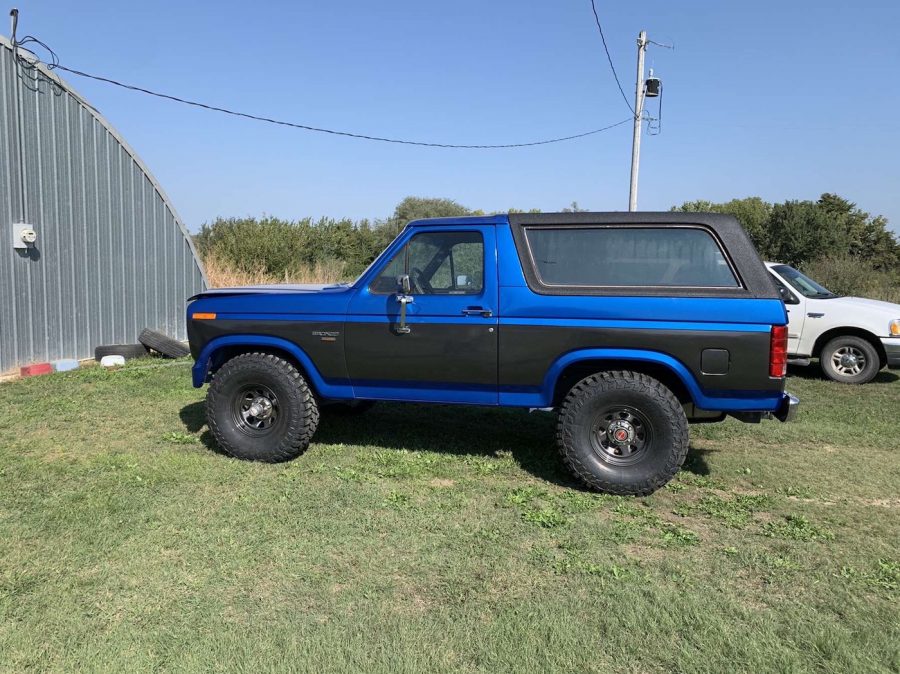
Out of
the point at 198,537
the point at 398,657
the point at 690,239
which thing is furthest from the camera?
the point at 690,239

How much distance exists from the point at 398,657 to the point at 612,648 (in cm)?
93

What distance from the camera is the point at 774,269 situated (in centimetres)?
984

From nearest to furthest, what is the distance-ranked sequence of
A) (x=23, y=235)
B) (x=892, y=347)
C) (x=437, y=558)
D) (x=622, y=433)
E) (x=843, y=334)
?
(x=437, y=558)
(x=622, y=433)
(x=892, y=347)
(x=843, y=334)
(x=23, y=235)

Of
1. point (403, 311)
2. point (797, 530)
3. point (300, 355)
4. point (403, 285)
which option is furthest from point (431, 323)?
point (797, 530)

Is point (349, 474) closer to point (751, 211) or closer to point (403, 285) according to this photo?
point (403, 285)

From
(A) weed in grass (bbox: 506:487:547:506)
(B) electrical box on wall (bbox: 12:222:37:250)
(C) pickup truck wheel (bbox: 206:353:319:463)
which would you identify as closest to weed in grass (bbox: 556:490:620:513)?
(A) weed in grass (bbox: 506:487:547:506)

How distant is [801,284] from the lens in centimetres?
985

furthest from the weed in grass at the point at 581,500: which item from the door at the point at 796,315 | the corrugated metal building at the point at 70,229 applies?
the corrugated metal building at the point at 70,229

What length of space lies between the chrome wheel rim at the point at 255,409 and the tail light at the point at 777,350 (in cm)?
380

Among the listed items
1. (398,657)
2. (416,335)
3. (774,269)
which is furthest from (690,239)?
(774,269)

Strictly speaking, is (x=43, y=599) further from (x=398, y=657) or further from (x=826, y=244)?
(x=826, y=244)

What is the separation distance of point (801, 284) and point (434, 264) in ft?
22.8

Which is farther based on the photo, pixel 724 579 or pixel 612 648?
pixel 724 579

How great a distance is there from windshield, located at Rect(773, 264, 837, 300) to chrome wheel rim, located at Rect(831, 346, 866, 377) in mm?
804
